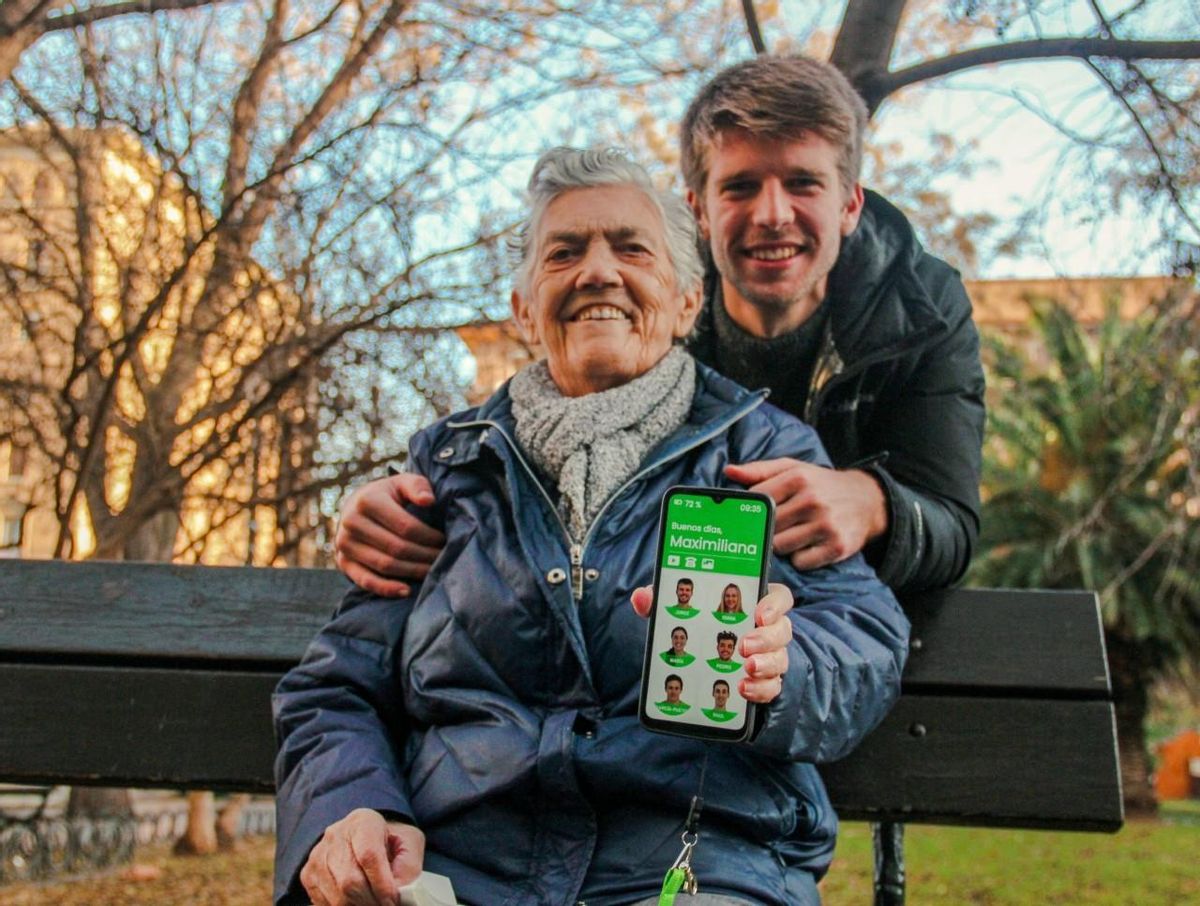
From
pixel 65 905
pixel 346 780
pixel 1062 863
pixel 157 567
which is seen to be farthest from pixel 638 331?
pixel 1062 863

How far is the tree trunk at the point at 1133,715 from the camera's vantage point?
23.8 metres

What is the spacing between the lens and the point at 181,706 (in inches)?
116

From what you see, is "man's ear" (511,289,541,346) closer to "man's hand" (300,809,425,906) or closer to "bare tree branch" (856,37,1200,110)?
"man's hand" (300,809,425,906)

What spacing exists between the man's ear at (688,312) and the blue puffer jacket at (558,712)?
0.25m

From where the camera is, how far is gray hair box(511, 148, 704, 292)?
256cm

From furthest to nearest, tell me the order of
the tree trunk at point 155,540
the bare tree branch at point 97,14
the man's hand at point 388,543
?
the tree trunk at point 155,540, the bare tree branch at point 97,14, the man's hand at point 388,543

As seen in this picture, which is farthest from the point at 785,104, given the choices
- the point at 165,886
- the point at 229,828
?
the point at 229,828

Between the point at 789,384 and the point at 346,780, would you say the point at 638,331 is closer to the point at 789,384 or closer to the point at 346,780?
the point at 789,384

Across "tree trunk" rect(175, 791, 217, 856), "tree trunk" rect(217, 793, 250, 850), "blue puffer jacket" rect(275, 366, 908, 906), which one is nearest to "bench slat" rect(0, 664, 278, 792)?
"blue puffer jacket" rect(275, 366, 908, 906)

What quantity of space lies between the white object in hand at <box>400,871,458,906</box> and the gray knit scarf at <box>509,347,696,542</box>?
62cm

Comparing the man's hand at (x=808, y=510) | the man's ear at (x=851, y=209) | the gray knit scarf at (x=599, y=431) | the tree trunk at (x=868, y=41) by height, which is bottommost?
the man's hand at (x=808, y=510)

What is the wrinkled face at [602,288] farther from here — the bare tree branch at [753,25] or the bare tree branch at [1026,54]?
the bare tree branch at [753,25]

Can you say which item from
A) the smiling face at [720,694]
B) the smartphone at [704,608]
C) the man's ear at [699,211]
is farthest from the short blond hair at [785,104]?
the smiling face at [720,694]

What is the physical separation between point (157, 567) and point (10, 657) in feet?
1.31
